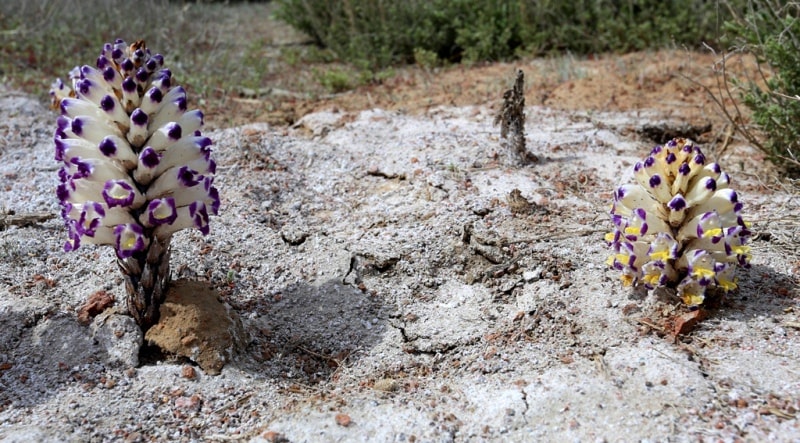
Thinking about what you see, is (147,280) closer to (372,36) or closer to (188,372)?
(188,372)

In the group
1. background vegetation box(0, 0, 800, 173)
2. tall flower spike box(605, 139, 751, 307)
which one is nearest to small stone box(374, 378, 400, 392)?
tall flower spike box(605, 139, 751, 307)

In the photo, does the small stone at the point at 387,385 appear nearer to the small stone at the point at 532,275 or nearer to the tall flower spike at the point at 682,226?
the small stone at the point at 532,275

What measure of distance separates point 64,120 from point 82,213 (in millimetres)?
334

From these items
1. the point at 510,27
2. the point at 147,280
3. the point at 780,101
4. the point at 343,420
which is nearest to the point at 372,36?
the point at 510,27

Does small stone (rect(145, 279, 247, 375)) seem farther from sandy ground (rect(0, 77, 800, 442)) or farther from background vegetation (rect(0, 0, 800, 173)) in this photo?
background vegetation (rect(0, 0, 800, 173))

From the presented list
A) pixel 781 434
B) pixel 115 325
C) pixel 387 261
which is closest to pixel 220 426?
pixel 115 325

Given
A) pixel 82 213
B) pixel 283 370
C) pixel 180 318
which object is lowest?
pixel 283 370

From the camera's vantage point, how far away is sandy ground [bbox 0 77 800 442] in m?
2.41

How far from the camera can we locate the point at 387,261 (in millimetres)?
3361

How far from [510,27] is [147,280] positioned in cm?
522

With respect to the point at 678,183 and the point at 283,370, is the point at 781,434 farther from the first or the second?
the point at 283,370

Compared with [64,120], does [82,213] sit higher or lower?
lower

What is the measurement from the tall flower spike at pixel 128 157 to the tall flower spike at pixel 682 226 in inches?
61.9

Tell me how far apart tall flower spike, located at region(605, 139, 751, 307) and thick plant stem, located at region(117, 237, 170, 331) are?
1690 millimetres
